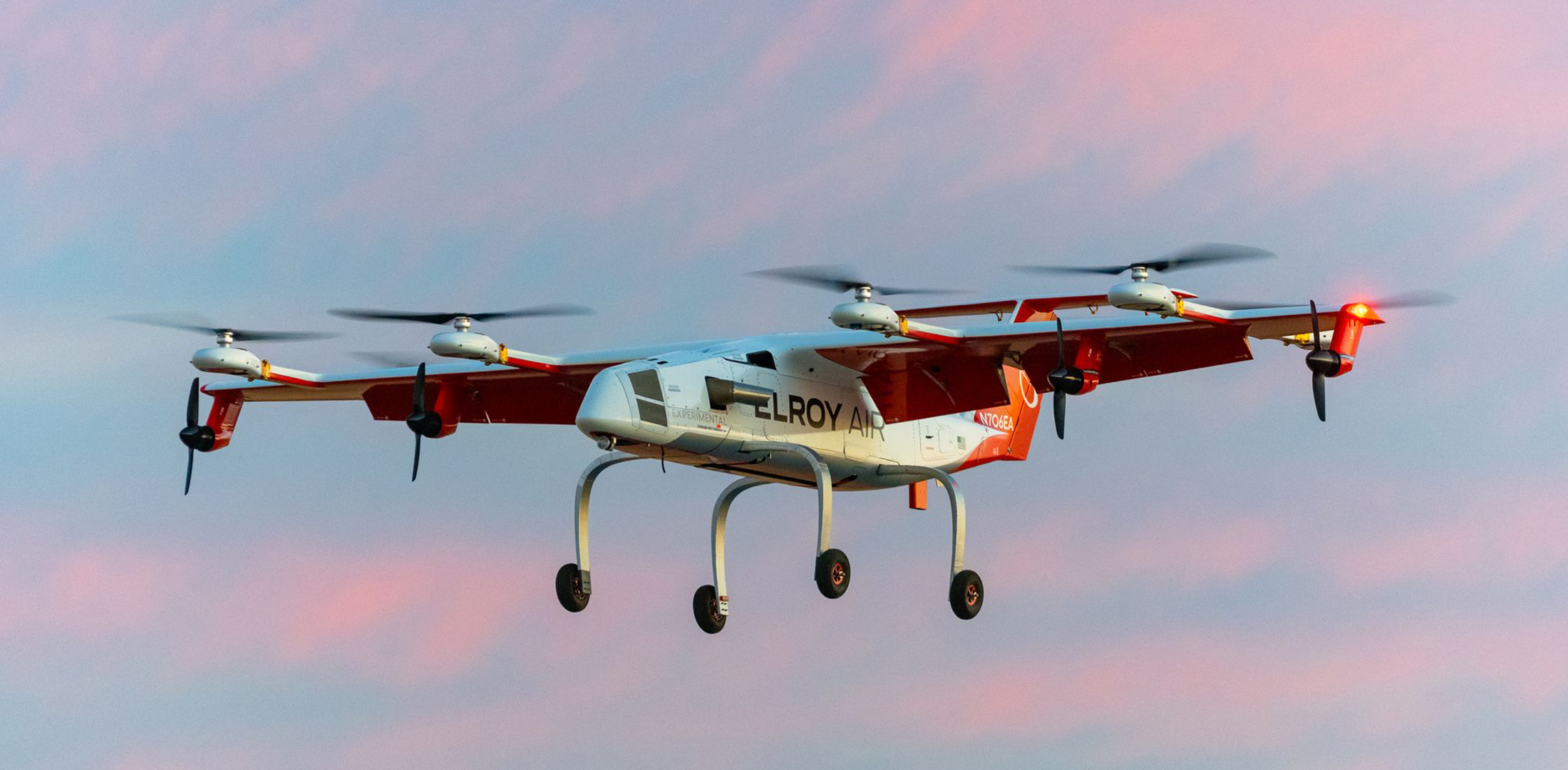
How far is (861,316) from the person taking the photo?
36031mm

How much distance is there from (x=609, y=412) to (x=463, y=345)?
8.34ft

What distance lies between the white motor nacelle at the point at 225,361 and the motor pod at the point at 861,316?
10.6 metres

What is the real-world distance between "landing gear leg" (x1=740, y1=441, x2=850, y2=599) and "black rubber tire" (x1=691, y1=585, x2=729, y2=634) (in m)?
2.74

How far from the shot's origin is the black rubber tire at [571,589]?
41125mm

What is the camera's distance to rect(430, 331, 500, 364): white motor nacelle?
122 feet

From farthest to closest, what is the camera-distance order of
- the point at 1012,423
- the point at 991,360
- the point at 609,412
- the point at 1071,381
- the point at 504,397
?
the point at 1012,423
the point at 504,397
the point at 991,360
the point at 1071,381
the point at 609,412

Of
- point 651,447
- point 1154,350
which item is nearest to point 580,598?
point 651,447

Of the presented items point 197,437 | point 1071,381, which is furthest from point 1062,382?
point 197,437

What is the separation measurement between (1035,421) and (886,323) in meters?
9.92

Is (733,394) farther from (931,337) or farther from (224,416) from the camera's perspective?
(224,416)

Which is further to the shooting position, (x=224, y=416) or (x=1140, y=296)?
(x=224, y=416)

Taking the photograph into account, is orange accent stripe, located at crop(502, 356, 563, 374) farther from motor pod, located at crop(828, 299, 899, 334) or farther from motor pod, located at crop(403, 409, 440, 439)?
motor pod, located at crop(828, 299, 899, 334)

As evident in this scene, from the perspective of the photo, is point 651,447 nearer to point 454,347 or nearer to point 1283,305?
point 454,347

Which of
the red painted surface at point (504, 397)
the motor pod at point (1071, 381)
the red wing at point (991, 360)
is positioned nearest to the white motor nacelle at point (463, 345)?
the red painted surface at point (504, 397)
